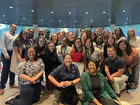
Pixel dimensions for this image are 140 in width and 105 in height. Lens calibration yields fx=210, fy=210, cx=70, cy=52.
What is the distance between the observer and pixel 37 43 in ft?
12.5

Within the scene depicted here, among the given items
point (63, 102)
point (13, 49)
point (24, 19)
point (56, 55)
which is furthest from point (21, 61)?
point (24, 19)

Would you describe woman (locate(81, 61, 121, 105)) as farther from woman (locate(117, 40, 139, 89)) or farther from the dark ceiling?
the dark ceiling

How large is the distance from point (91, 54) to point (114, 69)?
1.64 ft

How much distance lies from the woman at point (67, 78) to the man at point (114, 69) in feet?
2.22

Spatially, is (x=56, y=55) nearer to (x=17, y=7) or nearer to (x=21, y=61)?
(x=21, y=61)

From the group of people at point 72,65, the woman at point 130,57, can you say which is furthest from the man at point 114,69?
the woman at point 130,57

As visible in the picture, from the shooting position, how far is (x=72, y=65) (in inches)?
137

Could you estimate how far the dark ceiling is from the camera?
30.8ft

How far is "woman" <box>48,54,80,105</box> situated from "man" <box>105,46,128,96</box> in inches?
26.6

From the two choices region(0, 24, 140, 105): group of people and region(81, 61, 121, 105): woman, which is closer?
region(81, 61, 121, 105): woman

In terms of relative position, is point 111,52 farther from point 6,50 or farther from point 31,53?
point 6,50

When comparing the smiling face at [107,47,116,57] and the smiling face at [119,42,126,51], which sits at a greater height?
the smiling face at [119,42,126,51]

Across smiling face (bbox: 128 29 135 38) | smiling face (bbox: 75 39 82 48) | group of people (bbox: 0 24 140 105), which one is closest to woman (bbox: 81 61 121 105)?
group of people (bbox: 0 24 140 105)

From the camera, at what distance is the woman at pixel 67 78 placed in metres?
3.38
